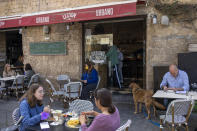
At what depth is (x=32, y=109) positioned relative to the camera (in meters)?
3.25

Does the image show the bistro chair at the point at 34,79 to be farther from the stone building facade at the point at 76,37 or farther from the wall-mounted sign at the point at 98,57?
the wall-mounted sign at the point at 98,57

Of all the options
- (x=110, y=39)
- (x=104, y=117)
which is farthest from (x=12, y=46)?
(x=104, y=117)

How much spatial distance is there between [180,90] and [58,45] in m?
5.25

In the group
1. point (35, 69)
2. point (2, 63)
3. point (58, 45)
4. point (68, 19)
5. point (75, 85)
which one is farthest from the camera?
point (2, 63)

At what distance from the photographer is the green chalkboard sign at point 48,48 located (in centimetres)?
840

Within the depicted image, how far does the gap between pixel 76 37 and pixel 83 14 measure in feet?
5.05

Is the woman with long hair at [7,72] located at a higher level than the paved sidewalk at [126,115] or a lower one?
higher

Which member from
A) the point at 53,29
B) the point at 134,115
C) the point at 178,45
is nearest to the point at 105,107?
the point at 134,115

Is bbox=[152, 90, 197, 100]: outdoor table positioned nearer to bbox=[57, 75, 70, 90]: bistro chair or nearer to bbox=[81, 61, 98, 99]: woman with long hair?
bbox=[81, 61, 98, 99]: woman with long hair

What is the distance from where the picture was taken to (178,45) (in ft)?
20.4

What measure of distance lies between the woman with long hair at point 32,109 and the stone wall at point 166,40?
165 inches

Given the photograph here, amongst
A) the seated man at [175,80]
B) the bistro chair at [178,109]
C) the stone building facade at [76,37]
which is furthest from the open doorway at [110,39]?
the bistro chair at [178,109]

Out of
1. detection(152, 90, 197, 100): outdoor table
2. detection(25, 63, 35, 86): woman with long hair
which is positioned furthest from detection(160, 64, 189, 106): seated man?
detection(25, 63, 35, 86): woman with long hair

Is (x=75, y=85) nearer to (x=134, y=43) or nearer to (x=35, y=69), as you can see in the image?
(x=35, y=69)
